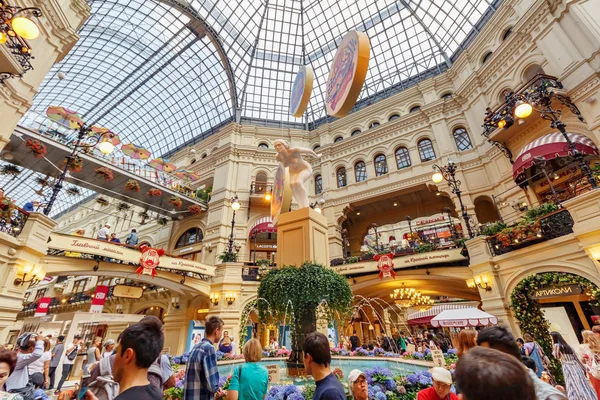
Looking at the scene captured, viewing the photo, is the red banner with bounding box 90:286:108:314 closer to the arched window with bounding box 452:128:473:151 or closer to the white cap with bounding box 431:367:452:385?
the white cap with bounding box 431:367:452:385

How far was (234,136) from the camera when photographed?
2278 centimetres

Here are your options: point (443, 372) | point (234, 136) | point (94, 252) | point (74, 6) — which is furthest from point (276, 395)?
point (234, 136)

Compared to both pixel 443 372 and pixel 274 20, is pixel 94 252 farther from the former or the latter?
pixel 274 20

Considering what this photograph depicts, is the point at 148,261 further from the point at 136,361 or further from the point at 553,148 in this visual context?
the point at 553,148

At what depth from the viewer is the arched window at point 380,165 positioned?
766 inches

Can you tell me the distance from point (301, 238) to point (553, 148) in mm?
11162

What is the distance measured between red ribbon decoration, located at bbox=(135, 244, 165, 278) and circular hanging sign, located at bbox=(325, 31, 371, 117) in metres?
9.87

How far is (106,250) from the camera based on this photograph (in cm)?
1087

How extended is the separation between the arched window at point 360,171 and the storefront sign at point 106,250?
41.9ft

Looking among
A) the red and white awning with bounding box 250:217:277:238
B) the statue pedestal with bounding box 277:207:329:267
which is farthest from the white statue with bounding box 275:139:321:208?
the red and white awning with bounding box 250:217:277:238

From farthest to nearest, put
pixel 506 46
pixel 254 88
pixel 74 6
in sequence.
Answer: pixel 254 88 < pixel 506 46 < pixel 74 6

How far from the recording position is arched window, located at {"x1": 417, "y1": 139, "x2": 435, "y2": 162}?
18078 millimetres

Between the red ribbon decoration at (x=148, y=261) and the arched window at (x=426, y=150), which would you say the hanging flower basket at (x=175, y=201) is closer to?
the red ribbon decoration at (x=148, y=261)

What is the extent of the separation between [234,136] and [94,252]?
14538 millimetres
